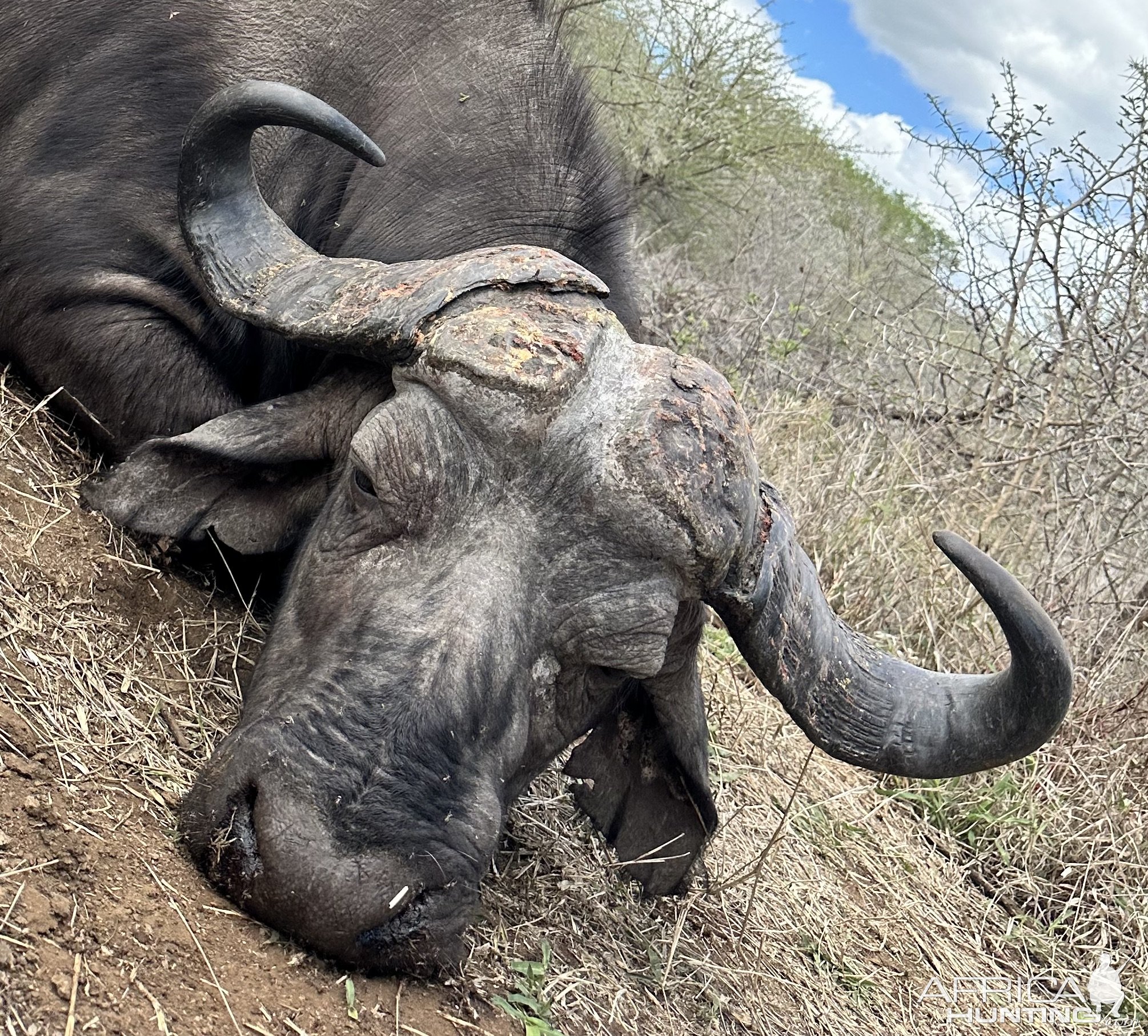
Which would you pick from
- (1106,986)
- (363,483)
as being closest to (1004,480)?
(1106,986)

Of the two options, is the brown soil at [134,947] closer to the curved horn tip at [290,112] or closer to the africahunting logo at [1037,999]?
the curved horn tip at [290,112]

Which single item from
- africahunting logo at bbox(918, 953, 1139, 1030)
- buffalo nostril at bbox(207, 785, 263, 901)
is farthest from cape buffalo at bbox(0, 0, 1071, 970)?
africahunting logo at bbox(918, 953, 1139, 1030)

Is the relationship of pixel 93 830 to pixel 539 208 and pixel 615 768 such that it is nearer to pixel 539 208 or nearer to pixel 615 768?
pixel 615 768

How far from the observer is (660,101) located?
15.2 metres

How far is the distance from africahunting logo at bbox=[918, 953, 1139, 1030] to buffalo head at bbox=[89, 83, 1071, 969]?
159cm

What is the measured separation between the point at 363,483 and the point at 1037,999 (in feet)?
11.9

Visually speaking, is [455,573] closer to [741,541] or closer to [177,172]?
[741,541]

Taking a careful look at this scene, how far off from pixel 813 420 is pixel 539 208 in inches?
192

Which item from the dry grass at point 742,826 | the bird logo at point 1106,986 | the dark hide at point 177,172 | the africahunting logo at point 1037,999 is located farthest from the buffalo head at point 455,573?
the bird logo at point 1106,986

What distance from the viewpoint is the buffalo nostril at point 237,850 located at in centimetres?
252

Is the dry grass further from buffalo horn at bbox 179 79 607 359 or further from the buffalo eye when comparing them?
buffalo horn at bbox 179 79 607 359

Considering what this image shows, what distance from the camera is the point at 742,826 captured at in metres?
4.78

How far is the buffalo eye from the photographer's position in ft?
10.1

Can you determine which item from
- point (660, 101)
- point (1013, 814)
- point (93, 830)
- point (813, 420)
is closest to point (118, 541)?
point (93, 830)
